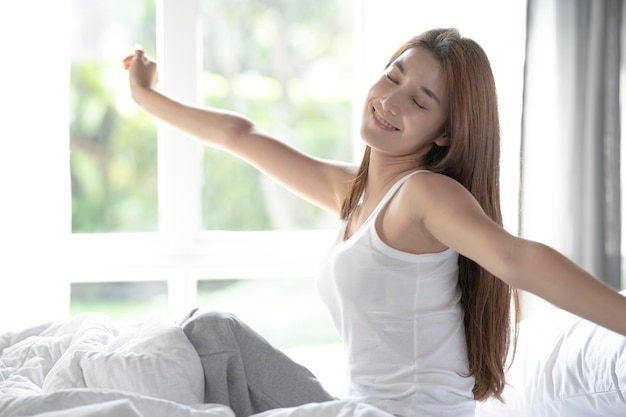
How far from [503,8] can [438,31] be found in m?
1.43

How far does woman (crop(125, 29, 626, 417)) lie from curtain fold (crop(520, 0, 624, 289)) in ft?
4.44

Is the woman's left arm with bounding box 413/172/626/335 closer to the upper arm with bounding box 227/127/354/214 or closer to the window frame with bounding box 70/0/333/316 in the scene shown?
the upper arm with bounding box 227/127/354/214

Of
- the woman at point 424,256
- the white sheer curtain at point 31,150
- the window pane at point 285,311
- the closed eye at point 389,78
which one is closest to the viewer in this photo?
the woman at point 424,256

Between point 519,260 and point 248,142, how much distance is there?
3.17 feet

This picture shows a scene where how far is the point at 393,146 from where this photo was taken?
1.72 metres

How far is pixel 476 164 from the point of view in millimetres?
1633

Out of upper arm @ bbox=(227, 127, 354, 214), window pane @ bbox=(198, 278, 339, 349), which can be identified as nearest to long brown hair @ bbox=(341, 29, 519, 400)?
upper arm @ bbox=(227, 127, 354, 214)

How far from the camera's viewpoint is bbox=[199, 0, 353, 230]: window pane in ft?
10.7

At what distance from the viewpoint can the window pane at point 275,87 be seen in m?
3.25

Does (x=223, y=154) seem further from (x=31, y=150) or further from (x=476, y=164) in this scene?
(x=476, y=164)

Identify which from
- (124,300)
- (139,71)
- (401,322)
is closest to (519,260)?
(401,322)

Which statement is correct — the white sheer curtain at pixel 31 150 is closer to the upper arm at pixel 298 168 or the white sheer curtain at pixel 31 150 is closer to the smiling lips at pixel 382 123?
the upper arm at pixel 298 168

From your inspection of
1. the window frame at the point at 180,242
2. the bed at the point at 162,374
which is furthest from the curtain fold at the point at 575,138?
the bed at the point at 162,374

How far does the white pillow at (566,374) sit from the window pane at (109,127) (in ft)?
6.25
